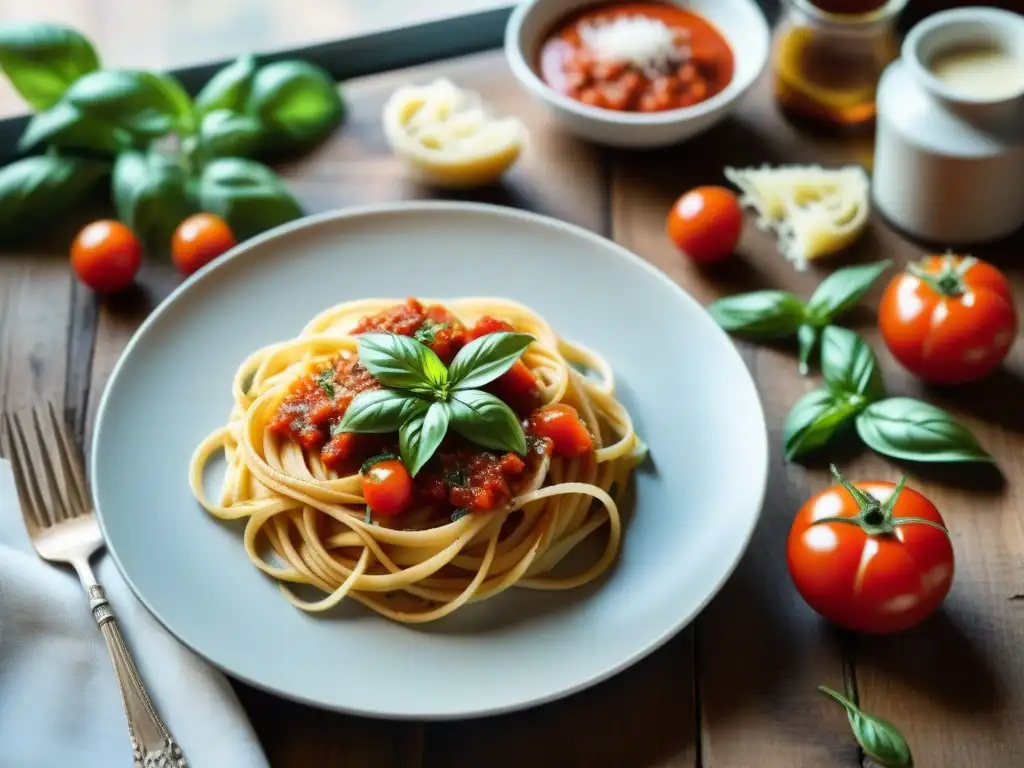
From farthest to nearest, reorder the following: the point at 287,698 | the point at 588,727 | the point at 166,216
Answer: the point at 166,216 < the point at 588,727 < the point at 287,698

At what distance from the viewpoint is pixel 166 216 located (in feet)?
13.5

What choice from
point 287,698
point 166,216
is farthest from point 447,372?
point 166,216

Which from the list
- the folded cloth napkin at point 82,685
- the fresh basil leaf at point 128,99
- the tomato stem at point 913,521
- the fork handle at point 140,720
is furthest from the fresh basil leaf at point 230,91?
the tomato stem at point 913,521

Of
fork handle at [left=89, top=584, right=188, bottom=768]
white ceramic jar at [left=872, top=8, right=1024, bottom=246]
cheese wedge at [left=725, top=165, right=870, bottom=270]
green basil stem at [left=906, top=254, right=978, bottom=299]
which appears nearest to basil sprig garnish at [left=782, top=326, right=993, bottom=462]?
green basil stem at [left=906, top=254, right=978, bottom=299]

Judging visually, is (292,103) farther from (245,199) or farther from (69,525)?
(69,525)

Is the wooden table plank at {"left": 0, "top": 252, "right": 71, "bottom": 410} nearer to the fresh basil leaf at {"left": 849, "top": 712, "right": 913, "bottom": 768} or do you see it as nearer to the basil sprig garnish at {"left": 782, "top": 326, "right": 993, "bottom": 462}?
the basil sprig garnish at {"left": 782, "top": 326, "right": 993, "bottom": 462}

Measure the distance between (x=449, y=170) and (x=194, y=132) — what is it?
95 centimetres

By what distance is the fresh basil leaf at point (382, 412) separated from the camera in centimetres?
301

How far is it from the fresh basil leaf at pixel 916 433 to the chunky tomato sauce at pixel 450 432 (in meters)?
0.89

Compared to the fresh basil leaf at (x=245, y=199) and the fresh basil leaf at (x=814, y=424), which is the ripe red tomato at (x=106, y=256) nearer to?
the fresh basil leaf at (x=245, y=199)

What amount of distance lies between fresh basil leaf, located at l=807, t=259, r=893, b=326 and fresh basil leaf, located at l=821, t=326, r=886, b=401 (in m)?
0.15

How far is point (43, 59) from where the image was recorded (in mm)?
4227

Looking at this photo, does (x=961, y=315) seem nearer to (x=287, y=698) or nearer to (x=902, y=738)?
(x=902, y=738)

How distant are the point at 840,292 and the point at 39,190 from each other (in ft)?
8.97
